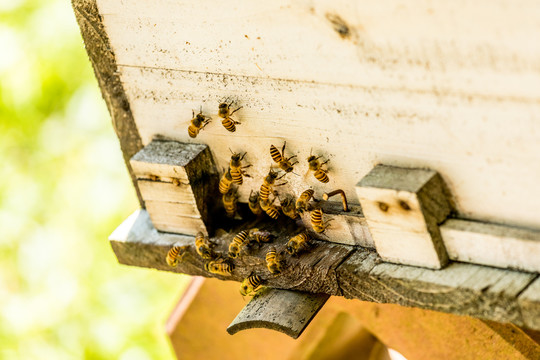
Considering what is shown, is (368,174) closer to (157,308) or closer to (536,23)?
(536,23)

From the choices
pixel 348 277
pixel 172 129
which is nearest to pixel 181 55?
pixel 172 129

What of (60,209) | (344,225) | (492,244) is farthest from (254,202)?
(60,209)

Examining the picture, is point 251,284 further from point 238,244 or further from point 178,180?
point 178,180

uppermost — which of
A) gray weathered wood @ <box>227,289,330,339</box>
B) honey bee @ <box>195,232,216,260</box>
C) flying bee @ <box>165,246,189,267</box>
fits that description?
honey bee @ <box>195,232,216,260</box>

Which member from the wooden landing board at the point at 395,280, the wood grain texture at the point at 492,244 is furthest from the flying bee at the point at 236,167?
the wood grain texture at the point at 492,244

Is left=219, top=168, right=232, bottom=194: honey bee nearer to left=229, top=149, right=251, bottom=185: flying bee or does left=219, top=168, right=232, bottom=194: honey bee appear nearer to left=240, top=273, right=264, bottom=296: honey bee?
left=229, top=149, right=251, bottom=185: flying bee

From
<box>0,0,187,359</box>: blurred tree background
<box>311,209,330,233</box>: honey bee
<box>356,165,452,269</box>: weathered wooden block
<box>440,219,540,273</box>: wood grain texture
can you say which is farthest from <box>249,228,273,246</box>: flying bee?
<box>0,0,187,359</box>: blurred tree background
